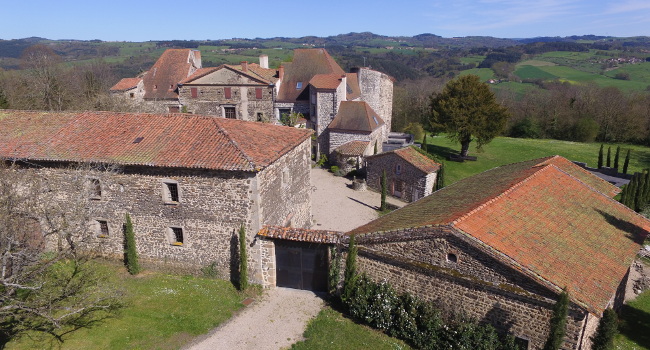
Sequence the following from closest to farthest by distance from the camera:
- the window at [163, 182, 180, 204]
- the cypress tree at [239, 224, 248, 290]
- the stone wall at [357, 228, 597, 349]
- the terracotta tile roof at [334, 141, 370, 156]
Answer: the stone wall at [357, 228, 597, 349] → the cypress tree at [239, 224, 248, 290] → the window at [163, 182, 180, 204] → the terracotta tile roof at [334, 141, 370, 156]

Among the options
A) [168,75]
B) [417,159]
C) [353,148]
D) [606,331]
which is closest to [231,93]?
[168,75]

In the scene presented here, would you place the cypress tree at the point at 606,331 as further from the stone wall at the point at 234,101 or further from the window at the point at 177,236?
the stone wall at the point at 234,101

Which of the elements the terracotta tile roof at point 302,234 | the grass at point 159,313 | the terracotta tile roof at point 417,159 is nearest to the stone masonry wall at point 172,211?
the grass at point 159,313

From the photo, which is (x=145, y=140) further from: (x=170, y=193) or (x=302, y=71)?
(x=302, y=71)

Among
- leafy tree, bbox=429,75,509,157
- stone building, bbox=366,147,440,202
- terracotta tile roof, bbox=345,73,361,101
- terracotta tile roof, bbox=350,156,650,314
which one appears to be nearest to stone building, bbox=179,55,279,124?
terracotta tile roof, bbox=345,73,361,101

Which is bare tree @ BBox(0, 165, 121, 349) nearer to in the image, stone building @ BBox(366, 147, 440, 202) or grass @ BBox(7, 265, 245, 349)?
grass @ BBox(7, 265, 245, 349)

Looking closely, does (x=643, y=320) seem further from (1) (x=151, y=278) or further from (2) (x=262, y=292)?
(1) (x=151, y=278)

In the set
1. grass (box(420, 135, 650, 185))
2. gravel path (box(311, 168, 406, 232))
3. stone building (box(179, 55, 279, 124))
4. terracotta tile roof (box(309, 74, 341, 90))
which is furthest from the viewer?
grass (box(420, 135, 650, 185))
